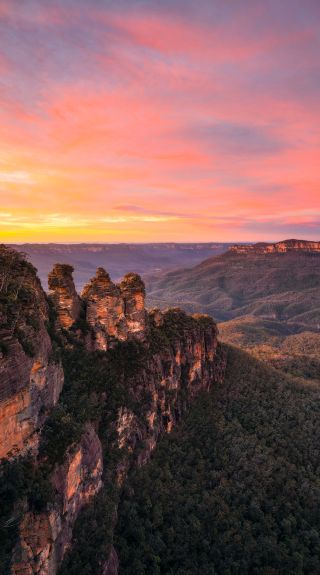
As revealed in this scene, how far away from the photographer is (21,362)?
24.8 metres

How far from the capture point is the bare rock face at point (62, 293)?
4125cm

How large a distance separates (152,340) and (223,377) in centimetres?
2389

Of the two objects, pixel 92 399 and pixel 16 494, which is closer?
pixel 16 494

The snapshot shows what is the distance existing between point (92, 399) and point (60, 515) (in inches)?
486

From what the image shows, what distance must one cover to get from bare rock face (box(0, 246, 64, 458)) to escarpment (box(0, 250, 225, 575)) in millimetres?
177

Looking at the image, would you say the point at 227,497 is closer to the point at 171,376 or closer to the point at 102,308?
the point at 171,376

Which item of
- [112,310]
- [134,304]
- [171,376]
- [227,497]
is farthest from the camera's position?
[171,376]

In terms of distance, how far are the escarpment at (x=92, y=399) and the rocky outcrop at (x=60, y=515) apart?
0.08 m

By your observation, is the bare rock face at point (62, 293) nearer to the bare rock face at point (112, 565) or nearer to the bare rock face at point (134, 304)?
the bare rock face at point (134, 304)

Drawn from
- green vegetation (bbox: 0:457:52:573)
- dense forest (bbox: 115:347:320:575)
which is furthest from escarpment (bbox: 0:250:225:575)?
dense forest (bbox: 115:347:320:575)

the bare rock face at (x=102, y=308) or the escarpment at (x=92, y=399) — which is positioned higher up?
the bare rock face at (x=102, y=308)

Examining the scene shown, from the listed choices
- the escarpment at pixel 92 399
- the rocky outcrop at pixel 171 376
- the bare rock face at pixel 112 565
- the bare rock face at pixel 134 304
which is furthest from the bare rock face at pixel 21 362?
the bare rock face at pixel 134 304

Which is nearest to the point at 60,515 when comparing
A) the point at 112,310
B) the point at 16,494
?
the point at 16,494

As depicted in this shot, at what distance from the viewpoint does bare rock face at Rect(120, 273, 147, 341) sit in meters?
50.8
